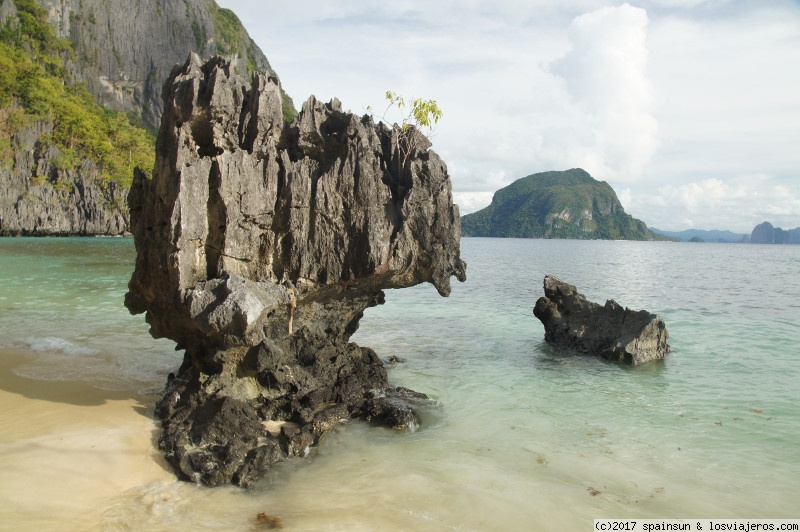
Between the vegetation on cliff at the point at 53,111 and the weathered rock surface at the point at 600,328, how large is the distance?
66508 millimetres

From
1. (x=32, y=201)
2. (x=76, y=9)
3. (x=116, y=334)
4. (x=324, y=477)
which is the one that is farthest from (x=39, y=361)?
(x=76, y=9)

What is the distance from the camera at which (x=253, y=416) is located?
27.9 feet

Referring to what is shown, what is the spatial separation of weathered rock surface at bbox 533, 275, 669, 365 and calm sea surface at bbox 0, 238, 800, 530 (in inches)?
24.4

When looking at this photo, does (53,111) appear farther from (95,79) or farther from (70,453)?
(70,453)

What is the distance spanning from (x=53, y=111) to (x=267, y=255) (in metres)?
71.7

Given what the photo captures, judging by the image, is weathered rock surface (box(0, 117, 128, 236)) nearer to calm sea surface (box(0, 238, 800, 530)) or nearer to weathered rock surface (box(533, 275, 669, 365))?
calm sea surface (box(0, 238, 800, 530))

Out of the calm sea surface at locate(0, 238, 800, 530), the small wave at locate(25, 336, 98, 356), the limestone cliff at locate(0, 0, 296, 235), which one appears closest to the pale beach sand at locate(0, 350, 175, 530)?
the calm sea surface at locate(0, 238, 800, 530)

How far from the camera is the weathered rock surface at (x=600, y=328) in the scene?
1484 cm

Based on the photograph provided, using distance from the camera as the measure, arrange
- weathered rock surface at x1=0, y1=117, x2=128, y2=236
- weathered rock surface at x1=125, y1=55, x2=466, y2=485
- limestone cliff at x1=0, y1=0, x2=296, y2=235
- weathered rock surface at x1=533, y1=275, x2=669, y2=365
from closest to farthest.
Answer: weathered rock surface at x1=125, y1=55, x2=466, y2=485, weathered rock surface at x1=533, y1=275, x2=669, y2=365, weathered rock surface at x1=0, y1=117, x2=128, y2=236, limestone cliff at x1=0, y1=0, x2=296, y2=235

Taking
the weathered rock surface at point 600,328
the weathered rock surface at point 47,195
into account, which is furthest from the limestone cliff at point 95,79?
the weathered rock surface at point 600,328

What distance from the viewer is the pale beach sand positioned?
6.06 metres

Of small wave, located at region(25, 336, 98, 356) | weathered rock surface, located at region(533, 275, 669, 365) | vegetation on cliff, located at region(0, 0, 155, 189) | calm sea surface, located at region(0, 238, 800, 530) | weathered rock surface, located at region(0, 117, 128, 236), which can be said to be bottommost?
calm sea surface, located at region(0, 238, 800, 530)

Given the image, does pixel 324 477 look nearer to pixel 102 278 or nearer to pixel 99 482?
pixel 99 482

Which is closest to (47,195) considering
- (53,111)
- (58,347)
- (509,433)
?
(53,111)
